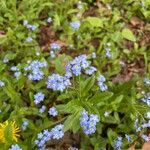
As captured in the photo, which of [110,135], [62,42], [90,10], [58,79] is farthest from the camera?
[90,10]

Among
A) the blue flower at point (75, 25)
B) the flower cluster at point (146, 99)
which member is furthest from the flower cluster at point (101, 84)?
the blue flower at point (75, 25)

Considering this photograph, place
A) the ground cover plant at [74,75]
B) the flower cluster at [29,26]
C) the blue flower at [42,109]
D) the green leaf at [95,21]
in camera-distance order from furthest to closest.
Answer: the green leaf at [95,21] → the flower cluster at [29,26] → the blue flower at [42,109] → the ground cover plant at [74,75]

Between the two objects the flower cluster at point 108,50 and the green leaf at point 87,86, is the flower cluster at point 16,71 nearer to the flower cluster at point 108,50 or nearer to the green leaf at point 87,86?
the green leaf at point 87,86

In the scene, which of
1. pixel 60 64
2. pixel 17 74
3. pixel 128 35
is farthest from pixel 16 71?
pixel 128 35

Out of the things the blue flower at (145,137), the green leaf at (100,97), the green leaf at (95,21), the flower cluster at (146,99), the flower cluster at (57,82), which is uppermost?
the flower cluster at (57,82)

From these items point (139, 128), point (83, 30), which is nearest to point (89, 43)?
point (83, 30)

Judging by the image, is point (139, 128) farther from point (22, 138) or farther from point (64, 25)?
point (64, 25)

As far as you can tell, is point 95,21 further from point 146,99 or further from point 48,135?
point 48,135
